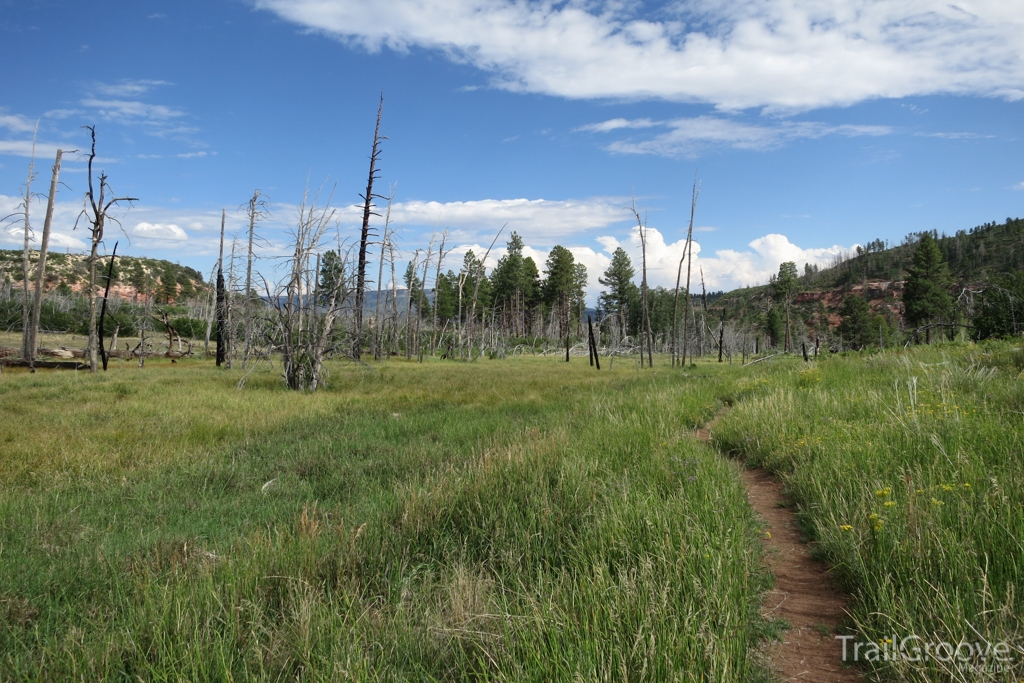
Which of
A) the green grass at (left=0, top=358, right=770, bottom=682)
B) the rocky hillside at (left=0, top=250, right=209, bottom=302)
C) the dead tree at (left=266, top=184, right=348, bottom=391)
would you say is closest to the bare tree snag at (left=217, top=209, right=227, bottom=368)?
the dead tree at (left=266, top=184, right=348, bottom=391)

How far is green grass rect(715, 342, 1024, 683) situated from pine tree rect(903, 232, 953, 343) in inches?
2118

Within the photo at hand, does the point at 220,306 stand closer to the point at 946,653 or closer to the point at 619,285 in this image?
the point at 946,653

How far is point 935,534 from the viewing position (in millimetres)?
3336

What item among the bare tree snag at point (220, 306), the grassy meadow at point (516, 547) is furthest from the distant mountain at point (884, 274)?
the grassy meadow at point (516, 547)

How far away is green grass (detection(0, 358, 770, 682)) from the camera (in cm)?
279

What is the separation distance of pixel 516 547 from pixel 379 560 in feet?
3.50

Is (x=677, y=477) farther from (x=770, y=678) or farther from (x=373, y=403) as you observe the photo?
(x=373, y=403)

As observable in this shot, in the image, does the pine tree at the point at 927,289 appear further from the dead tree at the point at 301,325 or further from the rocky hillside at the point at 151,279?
the rocky hillside at the point at 151,279

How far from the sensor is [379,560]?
13.8 feet

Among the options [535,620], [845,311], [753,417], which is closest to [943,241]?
[845,311]

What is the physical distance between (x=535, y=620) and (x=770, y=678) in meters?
1.20

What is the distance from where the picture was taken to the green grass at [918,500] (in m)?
2.74

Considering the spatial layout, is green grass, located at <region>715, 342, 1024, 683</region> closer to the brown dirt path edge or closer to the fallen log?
the brown dirt path edge

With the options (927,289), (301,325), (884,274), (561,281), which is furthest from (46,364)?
(884,274)
